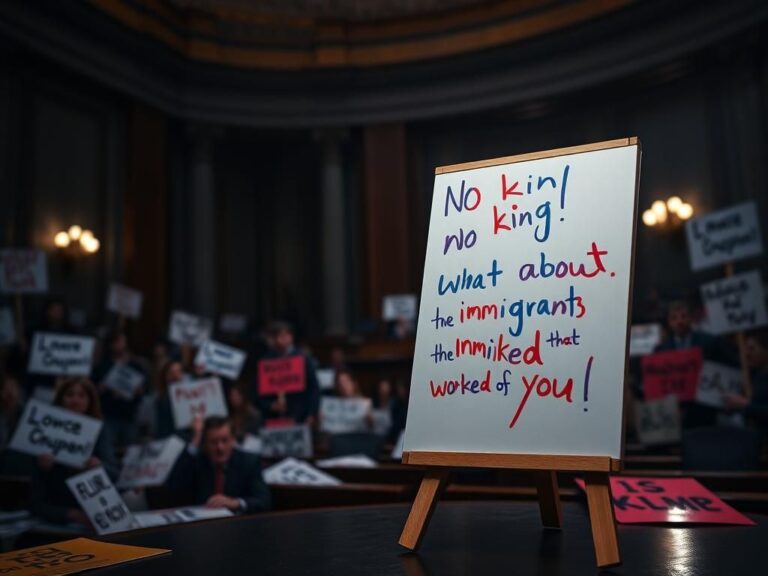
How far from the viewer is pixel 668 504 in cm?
221

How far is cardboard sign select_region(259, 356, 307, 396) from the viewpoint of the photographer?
648 centimetres

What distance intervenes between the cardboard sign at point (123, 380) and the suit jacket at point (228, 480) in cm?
305

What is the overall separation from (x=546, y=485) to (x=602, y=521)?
381 mm

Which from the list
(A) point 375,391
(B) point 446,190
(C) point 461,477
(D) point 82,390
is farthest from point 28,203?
(B) point 446,190

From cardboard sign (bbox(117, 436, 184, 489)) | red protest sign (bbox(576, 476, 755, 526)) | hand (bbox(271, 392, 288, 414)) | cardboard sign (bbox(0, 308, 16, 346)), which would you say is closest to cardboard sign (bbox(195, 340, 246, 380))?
hand (bbox(271, 392, 288, 414))

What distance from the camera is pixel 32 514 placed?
428 cm

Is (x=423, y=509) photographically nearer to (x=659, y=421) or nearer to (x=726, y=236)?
(x=659, y=421)

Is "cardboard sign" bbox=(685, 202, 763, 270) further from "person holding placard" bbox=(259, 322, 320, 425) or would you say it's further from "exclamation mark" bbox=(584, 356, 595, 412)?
"exclamation mark" bbox=(584, 356, 595, 412)

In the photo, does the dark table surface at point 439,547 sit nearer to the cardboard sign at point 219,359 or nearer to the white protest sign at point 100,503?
the white protest sign at point 100,503

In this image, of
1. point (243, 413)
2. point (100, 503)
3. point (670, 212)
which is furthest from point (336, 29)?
point (100, 503)

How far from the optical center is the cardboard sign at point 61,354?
6.49 meters

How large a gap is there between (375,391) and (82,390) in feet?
24.0

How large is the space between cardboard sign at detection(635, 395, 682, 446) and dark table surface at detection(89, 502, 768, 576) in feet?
11.8

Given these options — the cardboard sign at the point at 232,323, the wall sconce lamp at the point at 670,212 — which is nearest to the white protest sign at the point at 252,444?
the cardboard sign at the point at 232,323
